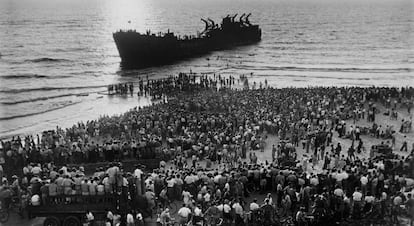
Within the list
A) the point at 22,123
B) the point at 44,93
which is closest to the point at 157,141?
the point at 22,123

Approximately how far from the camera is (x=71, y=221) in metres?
18.3

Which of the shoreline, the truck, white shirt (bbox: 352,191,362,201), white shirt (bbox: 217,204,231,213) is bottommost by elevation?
the shoreline

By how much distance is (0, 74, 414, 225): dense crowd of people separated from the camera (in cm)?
1823

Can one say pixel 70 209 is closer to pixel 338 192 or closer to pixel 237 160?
pixel 338 192

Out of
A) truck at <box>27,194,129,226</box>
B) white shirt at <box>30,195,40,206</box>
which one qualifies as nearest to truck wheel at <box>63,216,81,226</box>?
truck at <box>27,194,129,226</box>

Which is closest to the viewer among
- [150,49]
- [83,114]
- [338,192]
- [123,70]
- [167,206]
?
[338,192]

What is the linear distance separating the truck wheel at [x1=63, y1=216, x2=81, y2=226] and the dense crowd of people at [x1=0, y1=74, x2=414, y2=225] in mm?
744

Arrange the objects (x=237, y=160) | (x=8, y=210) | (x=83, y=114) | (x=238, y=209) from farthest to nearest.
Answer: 1. (x=83, y=114)
2. (x=237, y=160)
3. (x=8, y=210)
4. (x=238, y=209)

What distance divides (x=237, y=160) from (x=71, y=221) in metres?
10.8

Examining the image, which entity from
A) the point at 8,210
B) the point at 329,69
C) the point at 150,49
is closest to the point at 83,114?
the point at 8,210

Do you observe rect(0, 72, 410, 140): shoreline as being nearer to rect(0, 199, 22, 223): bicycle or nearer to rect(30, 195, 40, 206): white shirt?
rect(0, 199, 22, 223): bicycle

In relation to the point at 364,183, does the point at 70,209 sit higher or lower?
lower

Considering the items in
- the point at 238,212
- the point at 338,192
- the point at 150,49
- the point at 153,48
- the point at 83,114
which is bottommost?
the point at 83,114

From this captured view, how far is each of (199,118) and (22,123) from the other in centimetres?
1877
